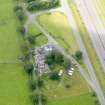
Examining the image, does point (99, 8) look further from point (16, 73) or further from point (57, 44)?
→ point (16, 73)

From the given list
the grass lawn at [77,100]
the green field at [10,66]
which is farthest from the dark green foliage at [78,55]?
the green field at [10,66]

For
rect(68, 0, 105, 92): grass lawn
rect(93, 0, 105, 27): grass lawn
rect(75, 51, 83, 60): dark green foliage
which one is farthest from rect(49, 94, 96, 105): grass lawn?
rect(93, 0, 105, 27): grass lawn

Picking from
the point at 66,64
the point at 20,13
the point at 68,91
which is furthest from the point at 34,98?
the point at 20,13

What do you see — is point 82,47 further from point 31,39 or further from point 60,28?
point 31,39

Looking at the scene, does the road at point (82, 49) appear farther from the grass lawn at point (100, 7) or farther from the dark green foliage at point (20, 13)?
the grass lawn at point (100, 7)

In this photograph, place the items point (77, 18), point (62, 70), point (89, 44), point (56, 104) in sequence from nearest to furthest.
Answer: point (56, 104) < point (62, 70) < point (89, 44) < point (77, 18)

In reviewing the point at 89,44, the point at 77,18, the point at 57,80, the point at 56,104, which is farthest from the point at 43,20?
the point at 56,104
